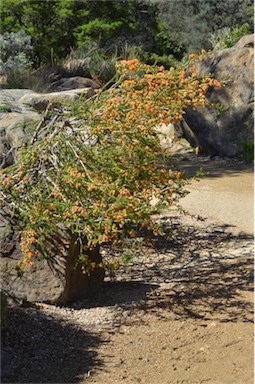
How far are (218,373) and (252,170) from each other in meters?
8.68

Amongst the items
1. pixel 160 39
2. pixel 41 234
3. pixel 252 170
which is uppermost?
pixel 160 39

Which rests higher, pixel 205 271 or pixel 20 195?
pixel 20 195

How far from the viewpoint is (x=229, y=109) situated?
1384 centimetres

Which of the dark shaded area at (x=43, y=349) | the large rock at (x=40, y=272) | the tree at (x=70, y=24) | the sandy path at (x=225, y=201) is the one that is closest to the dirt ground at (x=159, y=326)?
the dark shaded area at (x=43, y=349)

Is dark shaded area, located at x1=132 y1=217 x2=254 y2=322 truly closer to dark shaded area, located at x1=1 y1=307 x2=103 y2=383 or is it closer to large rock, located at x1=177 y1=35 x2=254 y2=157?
dark shaded area, located at x1=1 y1=307 x2=103 y2=383

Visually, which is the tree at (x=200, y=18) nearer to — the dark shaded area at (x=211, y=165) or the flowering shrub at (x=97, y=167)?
the dark shaded area at (x=211, y=165)

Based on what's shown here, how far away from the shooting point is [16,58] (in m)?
20.1

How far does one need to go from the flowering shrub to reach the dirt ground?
1.95 ft

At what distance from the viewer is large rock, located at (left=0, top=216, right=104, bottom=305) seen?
5195mm

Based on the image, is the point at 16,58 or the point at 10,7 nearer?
the point at 16,58

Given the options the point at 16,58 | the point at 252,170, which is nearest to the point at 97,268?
the point at 252,170

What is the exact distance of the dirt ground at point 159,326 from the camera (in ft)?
14.1

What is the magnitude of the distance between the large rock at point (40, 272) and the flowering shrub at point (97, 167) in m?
0.10

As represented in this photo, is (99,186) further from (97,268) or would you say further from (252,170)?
(252,170)
